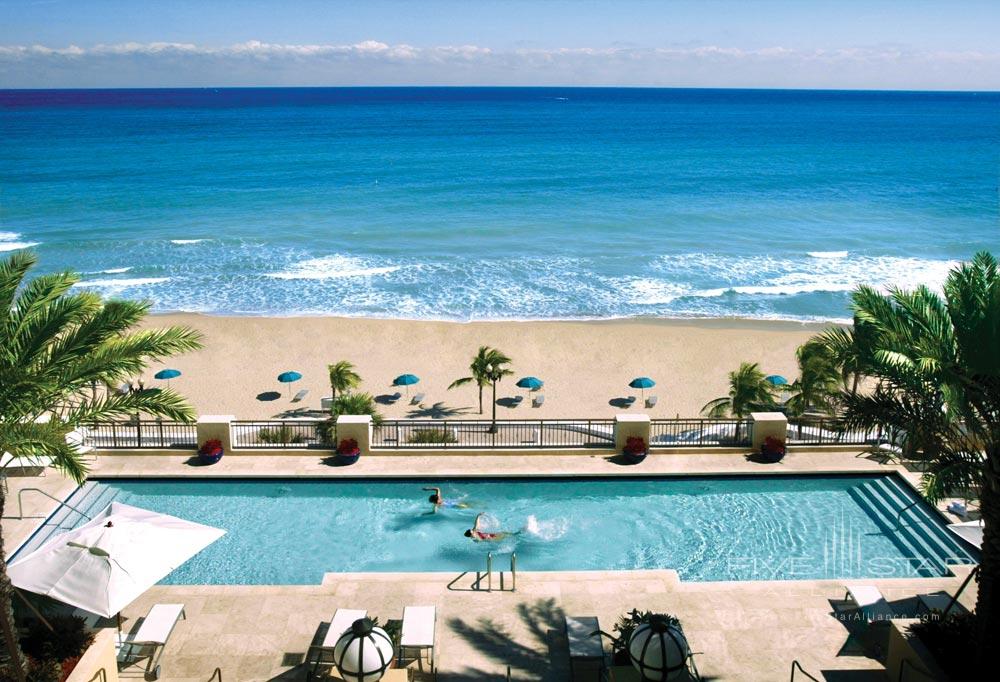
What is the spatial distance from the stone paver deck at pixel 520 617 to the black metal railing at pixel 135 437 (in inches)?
160

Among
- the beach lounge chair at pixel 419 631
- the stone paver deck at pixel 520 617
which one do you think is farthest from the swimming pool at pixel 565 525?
the beach lounge chair at pixel 419 631

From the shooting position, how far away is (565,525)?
2036cm

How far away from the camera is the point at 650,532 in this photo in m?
20.1

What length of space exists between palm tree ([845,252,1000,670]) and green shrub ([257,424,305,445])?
14651 mm

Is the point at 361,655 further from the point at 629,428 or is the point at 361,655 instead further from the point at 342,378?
the point at 342,378

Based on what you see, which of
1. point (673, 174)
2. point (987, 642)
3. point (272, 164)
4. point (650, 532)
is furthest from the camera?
point (272, 164)

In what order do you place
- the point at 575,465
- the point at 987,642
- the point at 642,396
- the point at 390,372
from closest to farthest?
the point at 987,642
the point at 575,465
the point at 642,396
the point at 390,372

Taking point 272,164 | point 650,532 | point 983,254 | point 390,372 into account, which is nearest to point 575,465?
point 650,532

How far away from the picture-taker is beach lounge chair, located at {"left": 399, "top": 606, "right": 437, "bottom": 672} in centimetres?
1393

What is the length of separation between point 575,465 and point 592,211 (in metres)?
47.8

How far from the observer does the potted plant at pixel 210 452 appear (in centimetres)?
2219

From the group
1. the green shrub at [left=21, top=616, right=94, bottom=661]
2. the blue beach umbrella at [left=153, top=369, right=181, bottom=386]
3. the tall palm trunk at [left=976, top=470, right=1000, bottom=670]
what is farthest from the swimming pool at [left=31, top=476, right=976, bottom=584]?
Answer: the blue beach umbrella at [left=153, top=369, right=181, bottom=386]

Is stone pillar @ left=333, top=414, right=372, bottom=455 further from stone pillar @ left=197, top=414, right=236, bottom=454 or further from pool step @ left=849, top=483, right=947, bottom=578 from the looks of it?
pool step @ left=849, top=483, right=947, bottom=578

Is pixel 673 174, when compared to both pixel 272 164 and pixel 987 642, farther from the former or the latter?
pixel 987 642
